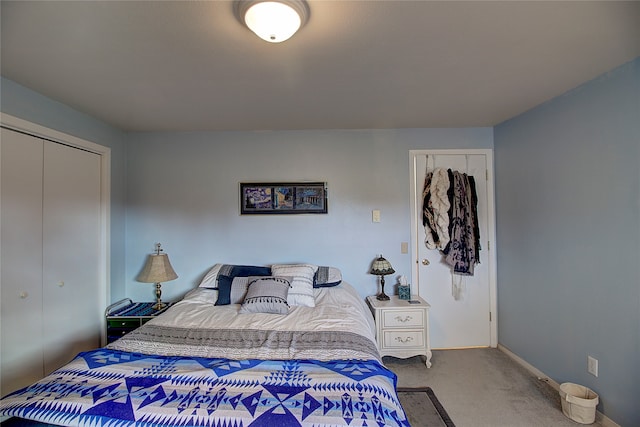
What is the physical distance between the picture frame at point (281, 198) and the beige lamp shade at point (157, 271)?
2.91 ft

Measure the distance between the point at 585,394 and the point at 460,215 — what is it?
5.17ft

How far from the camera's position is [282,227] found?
2973mm

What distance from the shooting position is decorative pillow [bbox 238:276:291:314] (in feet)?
6.94

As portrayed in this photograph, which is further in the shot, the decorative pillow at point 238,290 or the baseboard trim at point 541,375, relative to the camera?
the decorative pillow at point 238,290

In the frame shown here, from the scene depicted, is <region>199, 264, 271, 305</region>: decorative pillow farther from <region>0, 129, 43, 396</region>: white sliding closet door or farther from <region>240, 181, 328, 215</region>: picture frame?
<region>0, 129, 43, 396</region>: white sliding closet door

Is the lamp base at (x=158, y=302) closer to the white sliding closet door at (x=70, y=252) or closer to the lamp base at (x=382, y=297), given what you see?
the white sliding closet door at (x=70, y=252)

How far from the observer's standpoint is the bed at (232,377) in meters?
1.03

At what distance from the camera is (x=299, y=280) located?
2480 millimetres

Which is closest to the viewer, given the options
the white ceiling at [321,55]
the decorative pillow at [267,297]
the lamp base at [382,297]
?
the white ceiling at [321,55]

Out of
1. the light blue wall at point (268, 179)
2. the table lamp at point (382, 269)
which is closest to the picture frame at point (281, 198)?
the light blue wall at point (268, 179)

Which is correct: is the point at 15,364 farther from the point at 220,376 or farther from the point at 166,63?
the point at 166,63

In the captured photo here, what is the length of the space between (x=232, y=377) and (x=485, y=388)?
2.09 meters

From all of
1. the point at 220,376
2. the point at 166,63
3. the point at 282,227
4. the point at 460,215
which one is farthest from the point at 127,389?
the point at 460,215

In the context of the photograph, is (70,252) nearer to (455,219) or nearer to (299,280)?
(299,280)
